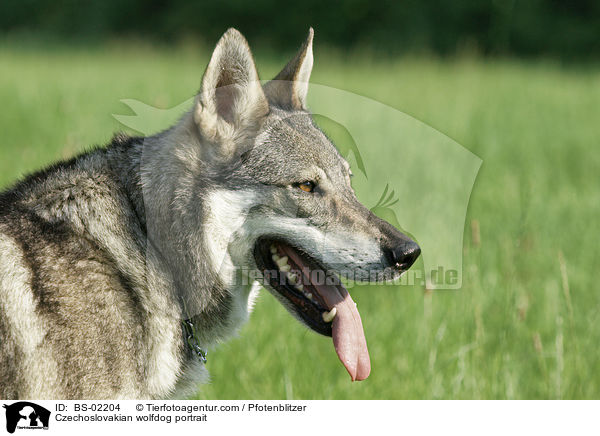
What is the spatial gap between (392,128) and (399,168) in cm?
61

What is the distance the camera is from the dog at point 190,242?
2393 millimetres

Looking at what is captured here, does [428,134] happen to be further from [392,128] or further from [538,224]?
[538,224]

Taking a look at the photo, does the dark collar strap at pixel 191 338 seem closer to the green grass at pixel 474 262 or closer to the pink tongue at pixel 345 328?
the pink tongue at pixel 345 328

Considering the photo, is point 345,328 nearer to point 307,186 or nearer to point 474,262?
point 307,186

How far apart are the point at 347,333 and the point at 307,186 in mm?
776

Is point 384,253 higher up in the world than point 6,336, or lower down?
higher up

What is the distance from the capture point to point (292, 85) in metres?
3.39

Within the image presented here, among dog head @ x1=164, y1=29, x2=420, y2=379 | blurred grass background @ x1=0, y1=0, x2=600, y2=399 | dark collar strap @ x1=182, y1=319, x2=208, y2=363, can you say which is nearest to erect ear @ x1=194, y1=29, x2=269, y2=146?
dog head @ x1=164, y1=29, x2=420, y2=379

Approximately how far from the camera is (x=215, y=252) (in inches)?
109

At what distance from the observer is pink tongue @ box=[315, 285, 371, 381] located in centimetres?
286
